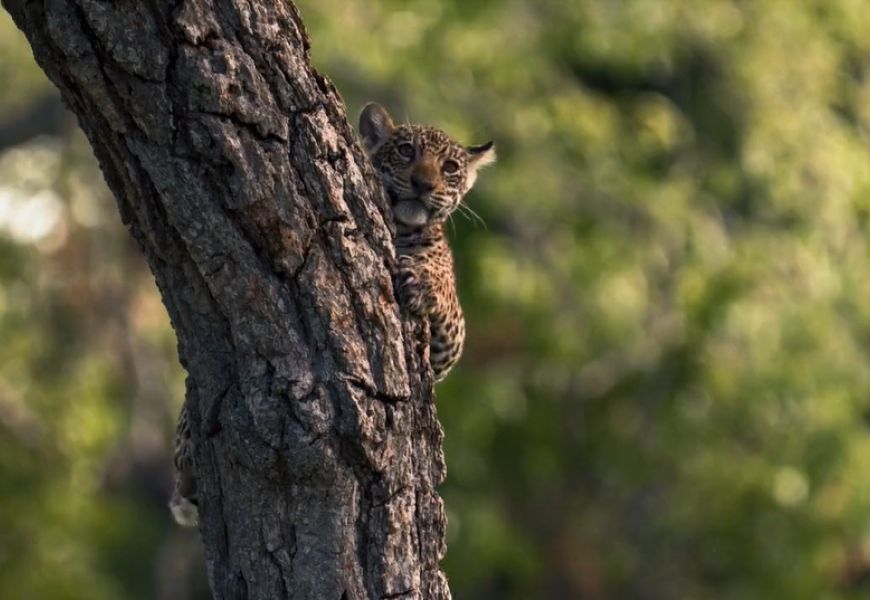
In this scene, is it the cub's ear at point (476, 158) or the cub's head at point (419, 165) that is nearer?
the cub's head at point (419, 165)

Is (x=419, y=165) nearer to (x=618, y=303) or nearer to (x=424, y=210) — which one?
(x=424, y=210)

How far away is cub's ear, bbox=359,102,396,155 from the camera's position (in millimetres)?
6457

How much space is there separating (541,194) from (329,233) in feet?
27.9

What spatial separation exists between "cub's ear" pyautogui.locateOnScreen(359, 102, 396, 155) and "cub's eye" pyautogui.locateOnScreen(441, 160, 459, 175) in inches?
10.1

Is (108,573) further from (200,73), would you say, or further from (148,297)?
(200,73)

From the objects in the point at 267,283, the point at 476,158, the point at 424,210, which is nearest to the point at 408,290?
the point at 267,283

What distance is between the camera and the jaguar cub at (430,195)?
565 centimetres

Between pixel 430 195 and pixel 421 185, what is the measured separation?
0.15 feet

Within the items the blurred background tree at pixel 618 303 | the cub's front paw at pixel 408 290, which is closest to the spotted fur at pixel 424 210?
the cub's front paw at pixel 408 290

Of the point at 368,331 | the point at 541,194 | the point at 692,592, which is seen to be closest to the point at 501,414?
the point at 541,194

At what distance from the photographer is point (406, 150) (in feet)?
20.5

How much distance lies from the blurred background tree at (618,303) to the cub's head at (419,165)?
15.5ft

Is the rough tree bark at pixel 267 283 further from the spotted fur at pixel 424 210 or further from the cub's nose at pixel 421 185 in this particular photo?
the cub's nose at pixel 421 185

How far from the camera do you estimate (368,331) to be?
13.9ft
